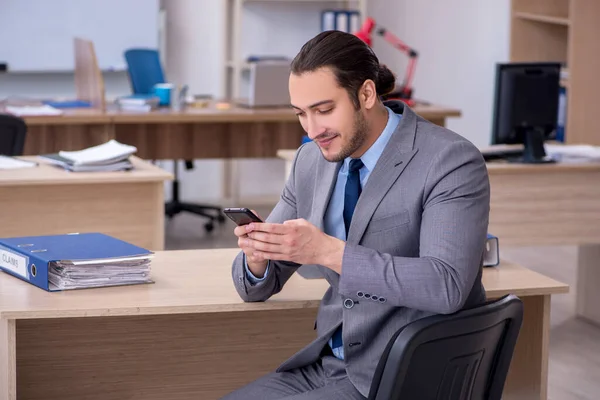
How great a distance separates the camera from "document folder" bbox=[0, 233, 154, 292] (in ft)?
7.33

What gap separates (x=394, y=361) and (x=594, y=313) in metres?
2.94

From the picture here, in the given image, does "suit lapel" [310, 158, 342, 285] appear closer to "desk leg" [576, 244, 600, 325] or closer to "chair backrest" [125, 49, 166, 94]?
"desk leg" [576, 244, 600, 325]

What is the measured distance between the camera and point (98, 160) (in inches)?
152

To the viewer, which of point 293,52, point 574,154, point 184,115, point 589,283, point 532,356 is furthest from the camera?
point 293,52

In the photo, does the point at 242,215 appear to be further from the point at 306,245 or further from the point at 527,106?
the point at 527,106

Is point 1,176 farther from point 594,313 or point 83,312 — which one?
→ point 594,313

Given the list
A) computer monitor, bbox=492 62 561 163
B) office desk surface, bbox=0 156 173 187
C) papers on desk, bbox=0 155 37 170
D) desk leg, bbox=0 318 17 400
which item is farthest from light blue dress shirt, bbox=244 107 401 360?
computer monitor, bbox=492 62 561 163

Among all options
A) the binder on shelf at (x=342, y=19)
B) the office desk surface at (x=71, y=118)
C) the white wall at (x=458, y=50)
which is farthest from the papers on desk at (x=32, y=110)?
the white wall at (x=458, y=50)

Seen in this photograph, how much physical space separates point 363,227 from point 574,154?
2.57 meters

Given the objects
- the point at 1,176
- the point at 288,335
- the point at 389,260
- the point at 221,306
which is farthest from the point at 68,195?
the point at 389,260

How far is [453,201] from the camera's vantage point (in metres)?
1.92

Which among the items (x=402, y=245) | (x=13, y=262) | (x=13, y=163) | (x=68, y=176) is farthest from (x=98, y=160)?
(x=402, y=245)

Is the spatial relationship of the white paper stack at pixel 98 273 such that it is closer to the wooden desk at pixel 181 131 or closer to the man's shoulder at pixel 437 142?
the man's shoulder at pixel 437 142

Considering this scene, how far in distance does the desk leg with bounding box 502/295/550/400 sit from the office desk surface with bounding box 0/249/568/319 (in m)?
0.09
